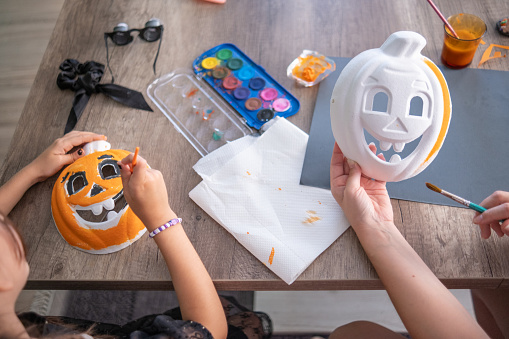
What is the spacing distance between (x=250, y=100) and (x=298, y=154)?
19 centimetres

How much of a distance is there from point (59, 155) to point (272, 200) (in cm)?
46

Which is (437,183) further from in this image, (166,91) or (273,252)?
(166,91)

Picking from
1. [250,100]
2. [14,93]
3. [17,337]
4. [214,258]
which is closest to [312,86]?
[250,100]

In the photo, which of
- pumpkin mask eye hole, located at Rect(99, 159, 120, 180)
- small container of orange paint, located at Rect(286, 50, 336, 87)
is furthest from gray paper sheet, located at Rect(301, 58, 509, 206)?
pumpkin mask eye hole, located at Rect(99, 159, 120, 180)

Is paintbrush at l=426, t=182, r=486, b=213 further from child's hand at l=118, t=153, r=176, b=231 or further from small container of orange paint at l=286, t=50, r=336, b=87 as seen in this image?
child's hand at l=118, t=153, r=176, b=231

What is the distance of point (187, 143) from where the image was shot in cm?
101

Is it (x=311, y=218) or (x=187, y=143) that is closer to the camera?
(x=311, y=218)

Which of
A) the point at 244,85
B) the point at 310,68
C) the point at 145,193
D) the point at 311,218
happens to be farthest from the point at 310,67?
the point at 145,193

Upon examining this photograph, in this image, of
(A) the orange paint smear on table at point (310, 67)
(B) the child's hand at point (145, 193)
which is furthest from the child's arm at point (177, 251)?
(A) the orange paint smear on table at point (310, 67)

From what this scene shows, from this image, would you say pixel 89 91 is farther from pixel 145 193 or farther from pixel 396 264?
pixel 396 264

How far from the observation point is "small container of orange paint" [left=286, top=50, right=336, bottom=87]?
1.08 meters

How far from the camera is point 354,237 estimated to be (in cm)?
87

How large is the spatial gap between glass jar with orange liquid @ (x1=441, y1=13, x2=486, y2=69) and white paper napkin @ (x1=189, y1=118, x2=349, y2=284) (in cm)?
40

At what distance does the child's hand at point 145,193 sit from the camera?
2.64 feet
